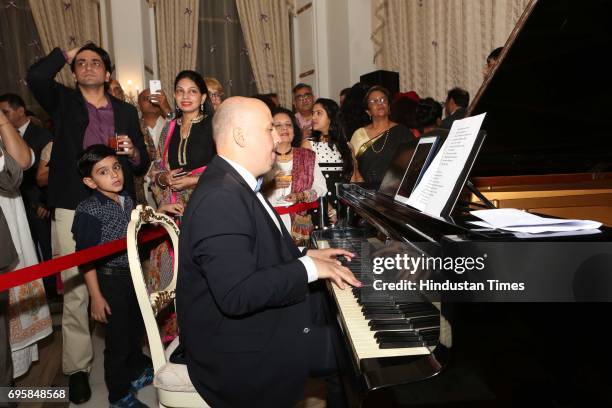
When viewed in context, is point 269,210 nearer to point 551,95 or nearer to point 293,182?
point 551,95

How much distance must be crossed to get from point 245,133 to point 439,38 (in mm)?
5572

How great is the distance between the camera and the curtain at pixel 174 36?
802cm

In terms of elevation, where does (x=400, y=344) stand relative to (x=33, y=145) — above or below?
below

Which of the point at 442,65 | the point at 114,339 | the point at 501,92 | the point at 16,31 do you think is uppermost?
the point at 16,31

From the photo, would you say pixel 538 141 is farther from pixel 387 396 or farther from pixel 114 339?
pixel 114 339

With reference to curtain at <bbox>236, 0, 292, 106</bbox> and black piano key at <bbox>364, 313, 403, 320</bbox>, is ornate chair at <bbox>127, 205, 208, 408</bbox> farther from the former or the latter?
curtain at <bbox>236, 0, 292, 106</bbox>

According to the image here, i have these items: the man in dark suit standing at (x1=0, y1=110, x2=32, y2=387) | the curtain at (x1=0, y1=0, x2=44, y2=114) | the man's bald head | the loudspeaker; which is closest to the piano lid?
the man's bald head

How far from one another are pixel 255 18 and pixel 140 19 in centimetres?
199

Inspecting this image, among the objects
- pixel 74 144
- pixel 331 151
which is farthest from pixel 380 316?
pixel 331 151

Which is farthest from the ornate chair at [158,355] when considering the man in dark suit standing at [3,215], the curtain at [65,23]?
the curtain at [65,23]

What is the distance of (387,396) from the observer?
0.99 meters

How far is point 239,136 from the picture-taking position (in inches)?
60.1

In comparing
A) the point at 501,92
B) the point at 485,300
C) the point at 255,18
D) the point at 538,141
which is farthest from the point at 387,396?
the point at 255,18

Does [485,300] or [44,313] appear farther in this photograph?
[44,313]
